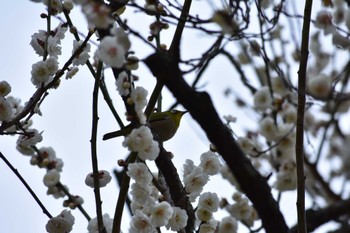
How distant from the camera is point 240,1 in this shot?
113 inches

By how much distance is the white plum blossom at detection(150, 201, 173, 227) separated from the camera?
2.19 m

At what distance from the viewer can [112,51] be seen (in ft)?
5.76

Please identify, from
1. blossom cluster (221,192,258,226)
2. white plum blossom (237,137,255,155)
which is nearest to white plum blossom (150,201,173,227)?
blossom cluster (221,192,258,226)

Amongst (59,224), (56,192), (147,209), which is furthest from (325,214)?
(56,192)

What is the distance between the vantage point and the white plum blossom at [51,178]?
130 inches

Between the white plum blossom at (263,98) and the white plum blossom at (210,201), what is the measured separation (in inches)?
95.1

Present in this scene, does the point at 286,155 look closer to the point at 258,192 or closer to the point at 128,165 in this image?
the point at 128,165

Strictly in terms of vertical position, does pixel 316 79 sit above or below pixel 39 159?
above

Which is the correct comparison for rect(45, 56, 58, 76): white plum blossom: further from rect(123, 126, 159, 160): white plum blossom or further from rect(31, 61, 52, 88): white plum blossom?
rect(123, 126, 159, 160): white plum blossom

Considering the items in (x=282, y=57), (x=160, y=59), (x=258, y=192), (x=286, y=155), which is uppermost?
(x=282, y=57)

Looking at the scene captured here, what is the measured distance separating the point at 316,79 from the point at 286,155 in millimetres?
812

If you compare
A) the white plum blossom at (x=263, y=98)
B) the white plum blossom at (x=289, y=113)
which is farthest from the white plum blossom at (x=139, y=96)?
the white plum blossom at (x=289, y=113)

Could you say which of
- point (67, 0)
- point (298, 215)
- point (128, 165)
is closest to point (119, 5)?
point (67, 0)

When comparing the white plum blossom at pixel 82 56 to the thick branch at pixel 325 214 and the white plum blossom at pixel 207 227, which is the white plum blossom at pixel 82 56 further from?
the thick branch at pixel 325 214
